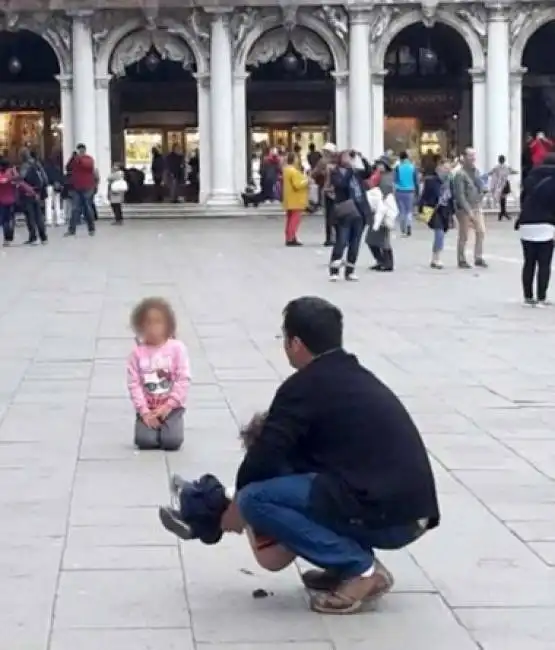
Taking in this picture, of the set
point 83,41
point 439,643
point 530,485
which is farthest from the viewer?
point 83,41

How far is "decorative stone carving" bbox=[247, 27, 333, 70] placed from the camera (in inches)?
1646

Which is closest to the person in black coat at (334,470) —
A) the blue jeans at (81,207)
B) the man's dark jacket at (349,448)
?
the man's dark jacket at (349,448)

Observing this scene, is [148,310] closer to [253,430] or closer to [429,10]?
[253,430]

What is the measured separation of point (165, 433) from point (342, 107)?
32.9 metres

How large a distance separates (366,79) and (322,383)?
35867mm

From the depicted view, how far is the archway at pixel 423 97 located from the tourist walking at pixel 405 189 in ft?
38.5

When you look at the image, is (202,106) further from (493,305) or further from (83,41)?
(493,305)

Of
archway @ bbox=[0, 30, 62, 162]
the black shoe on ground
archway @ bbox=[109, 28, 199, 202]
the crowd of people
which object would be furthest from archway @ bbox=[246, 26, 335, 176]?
the black shoe on ground

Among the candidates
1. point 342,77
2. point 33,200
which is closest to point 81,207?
point 33,200

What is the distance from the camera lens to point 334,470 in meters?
5.96

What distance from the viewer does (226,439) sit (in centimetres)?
976

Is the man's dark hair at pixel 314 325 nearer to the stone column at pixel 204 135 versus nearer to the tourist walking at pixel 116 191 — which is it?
the tourist walking at pixel 116 191

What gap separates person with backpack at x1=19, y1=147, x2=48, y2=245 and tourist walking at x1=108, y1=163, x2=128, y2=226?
10.8 ft

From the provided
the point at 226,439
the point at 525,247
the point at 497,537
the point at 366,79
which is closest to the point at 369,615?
the point at 497,537
